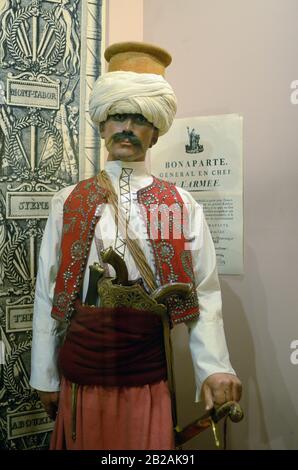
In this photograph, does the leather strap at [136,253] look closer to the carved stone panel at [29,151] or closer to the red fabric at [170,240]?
the red fabric at [170,240]

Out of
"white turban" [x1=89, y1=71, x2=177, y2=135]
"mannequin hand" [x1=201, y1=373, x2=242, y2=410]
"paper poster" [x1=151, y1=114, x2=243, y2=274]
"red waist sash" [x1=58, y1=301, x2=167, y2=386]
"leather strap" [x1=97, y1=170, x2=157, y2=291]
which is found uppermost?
"white turban" [x1=89, y1=71, x2=177, y2=135]

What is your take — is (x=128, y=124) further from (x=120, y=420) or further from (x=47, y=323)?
(x=120, y=420)

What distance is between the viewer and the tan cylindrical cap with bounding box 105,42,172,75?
0.99m

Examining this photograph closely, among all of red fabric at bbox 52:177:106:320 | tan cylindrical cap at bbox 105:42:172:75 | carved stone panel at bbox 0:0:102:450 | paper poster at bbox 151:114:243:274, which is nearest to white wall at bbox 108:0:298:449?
paper poster at bbox 151:114:243:274

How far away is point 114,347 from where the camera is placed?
0.92m

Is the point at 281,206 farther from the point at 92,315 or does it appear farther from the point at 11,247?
the point at 11,247

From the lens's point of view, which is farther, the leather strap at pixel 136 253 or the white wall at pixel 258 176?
the white wall at pixel 258 176

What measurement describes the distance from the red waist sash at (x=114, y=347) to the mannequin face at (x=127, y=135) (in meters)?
0.30

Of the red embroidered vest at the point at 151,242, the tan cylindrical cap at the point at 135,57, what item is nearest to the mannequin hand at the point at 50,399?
the red embroidered vest at the point at 151,242

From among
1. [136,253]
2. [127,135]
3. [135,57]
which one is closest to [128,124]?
[127,135]

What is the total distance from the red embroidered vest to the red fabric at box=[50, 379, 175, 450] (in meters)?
0.16

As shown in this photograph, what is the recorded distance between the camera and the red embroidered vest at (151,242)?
37.7 inches

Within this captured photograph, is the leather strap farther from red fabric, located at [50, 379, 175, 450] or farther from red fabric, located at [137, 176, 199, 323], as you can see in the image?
red fabric, located at [50, 379, 175, 450]

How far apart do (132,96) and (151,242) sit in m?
0.28
